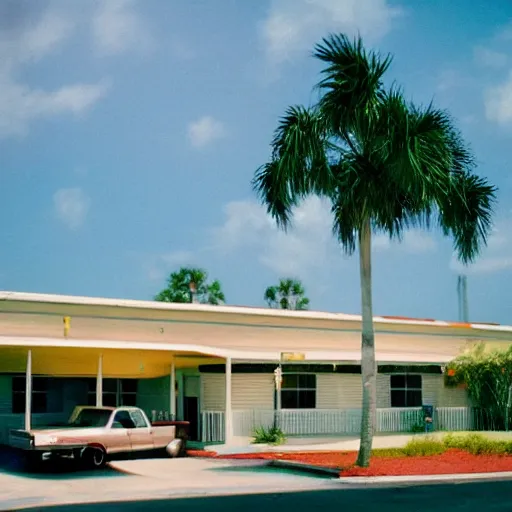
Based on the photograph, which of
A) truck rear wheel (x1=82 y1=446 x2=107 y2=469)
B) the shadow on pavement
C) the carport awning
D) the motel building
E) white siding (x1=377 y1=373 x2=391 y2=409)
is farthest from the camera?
white siding (x1=377 y1=373 x2=391 y2=409)

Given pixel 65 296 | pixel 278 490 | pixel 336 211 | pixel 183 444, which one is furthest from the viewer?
pixel 65 296

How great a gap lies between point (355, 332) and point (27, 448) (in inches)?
555

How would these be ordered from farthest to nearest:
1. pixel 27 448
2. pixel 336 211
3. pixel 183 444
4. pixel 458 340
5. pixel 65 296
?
pixel 458 340, pixel 65 296, pixel 183 444, pixel 336 211, pixel 27 448

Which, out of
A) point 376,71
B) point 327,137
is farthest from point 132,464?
point 376,71

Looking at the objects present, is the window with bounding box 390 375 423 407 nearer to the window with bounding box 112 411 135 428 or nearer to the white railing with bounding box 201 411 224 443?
the white railing with bounding box 201 411 224 443

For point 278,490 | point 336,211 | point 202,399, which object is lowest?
point 278,490

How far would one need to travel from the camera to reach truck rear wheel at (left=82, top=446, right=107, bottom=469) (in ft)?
68.1

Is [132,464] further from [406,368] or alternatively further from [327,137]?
[406,368]

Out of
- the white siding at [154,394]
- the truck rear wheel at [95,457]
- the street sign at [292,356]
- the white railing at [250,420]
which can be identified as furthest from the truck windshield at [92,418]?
the street sign at [292,356]

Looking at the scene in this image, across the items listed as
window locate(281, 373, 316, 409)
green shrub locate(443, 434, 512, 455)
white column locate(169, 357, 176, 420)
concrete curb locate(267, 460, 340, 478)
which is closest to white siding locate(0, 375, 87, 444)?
white column locate(169, 357, 176, 420)

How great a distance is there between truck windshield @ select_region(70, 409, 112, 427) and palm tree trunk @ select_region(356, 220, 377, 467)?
607 centimetres

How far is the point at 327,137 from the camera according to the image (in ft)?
66.8

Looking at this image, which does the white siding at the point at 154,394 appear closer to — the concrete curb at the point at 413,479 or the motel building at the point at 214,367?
the motel building at the point at 214,367

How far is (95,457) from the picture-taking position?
2089 cm
